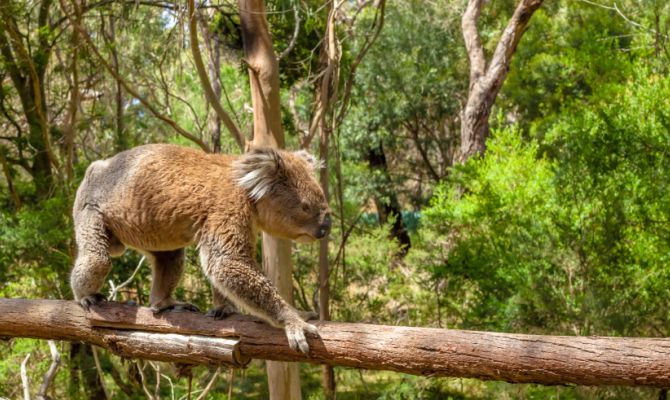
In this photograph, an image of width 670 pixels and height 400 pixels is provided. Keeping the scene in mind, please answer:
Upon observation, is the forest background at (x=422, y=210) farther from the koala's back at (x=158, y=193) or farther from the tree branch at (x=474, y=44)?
the tree branch at (x=474, y=44)

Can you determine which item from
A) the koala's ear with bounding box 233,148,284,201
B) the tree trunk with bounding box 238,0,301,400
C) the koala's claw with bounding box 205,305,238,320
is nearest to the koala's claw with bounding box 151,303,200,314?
the koala's claw with bounding box 205,305,238,320

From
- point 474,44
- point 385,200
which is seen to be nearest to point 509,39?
point 474,44

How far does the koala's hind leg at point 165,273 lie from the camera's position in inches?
140

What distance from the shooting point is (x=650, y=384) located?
2.32 meters

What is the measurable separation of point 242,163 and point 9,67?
5402mm

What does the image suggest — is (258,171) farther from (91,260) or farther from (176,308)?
(91,260)

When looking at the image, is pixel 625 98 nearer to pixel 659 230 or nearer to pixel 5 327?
pixel 659 230

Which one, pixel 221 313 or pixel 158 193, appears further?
pixel 158 193

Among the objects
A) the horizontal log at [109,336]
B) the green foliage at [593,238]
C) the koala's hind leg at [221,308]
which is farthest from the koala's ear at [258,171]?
the green foliage at [593,238]

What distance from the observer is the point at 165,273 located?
12.3ft

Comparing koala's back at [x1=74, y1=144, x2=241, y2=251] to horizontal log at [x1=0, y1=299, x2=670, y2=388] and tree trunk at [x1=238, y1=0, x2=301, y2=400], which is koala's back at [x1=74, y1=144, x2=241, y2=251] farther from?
tree trunk at [x1=238, y1=0, x2=301, y2=400]

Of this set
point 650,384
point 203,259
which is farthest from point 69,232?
point 650,384

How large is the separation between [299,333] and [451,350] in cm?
64

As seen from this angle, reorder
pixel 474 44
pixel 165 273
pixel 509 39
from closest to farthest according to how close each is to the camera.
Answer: pixel 165 273 < pixel 509 39 < pixel 474 44
